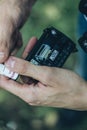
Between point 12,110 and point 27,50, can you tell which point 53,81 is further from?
point 12,110

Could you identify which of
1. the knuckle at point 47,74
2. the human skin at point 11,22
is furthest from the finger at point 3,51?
the knuckle at point 47,74

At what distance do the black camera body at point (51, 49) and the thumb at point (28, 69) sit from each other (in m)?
0.05

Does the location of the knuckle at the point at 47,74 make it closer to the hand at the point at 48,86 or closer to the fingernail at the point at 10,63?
the hand at the point at 48,86

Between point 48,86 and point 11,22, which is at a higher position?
point 11,22

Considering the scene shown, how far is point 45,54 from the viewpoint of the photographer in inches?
55.1

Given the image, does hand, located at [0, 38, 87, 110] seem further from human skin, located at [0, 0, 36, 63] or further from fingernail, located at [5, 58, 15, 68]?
human skin, located at [0, 0, 36, 63]

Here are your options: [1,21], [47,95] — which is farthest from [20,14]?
[47,95]

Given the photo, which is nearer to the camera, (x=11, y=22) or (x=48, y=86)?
(x=48, y=86)

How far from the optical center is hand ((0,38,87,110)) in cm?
134

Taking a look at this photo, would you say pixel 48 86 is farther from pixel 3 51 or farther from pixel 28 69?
pixel 3 51

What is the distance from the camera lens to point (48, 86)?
1.41m

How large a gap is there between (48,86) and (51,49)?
145 millimetres

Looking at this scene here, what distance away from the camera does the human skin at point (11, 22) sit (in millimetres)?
1469

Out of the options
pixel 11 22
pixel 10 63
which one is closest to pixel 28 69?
pixel 10 63
